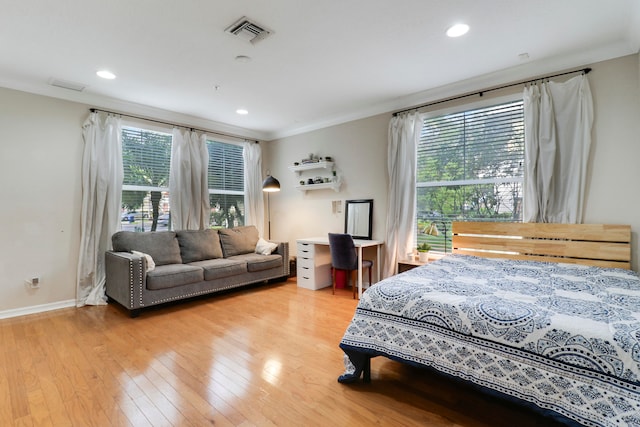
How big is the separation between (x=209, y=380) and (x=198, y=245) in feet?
8.50

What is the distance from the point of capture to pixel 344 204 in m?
4.84

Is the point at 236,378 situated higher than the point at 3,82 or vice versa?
the point at 3,82

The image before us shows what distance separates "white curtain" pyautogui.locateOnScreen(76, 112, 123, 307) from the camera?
3.81 m

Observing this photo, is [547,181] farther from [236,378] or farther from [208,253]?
[208,253]

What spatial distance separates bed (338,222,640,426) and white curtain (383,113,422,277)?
1404 mm

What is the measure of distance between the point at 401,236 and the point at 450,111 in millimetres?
1680

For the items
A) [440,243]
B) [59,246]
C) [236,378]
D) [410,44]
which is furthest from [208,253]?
[410,44]

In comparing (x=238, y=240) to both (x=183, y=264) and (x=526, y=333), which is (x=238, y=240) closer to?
(x=183, y=264)

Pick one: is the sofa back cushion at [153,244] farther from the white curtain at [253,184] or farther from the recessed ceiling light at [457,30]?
the recessed ceiling light at [457,30]

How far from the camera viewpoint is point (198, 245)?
4422 mm

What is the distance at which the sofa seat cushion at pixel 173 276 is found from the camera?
351 cm

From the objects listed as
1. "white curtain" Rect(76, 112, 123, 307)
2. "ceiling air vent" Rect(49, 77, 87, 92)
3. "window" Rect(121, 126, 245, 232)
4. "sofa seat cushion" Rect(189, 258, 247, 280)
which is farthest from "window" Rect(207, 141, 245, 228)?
"ceiling air vent" Rect(49, 77, 87, 92)

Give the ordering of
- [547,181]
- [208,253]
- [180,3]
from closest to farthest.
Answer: [180,3] < [547,181] < [208,253]

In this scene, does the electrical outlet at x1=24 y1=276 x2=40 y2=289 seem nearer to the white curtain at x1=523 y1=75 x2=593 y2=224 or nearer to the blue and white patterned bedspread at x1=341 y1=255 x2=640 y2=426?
the blue and white patterned bedspread at x1=341 y1=255 x2=640 y2=426
